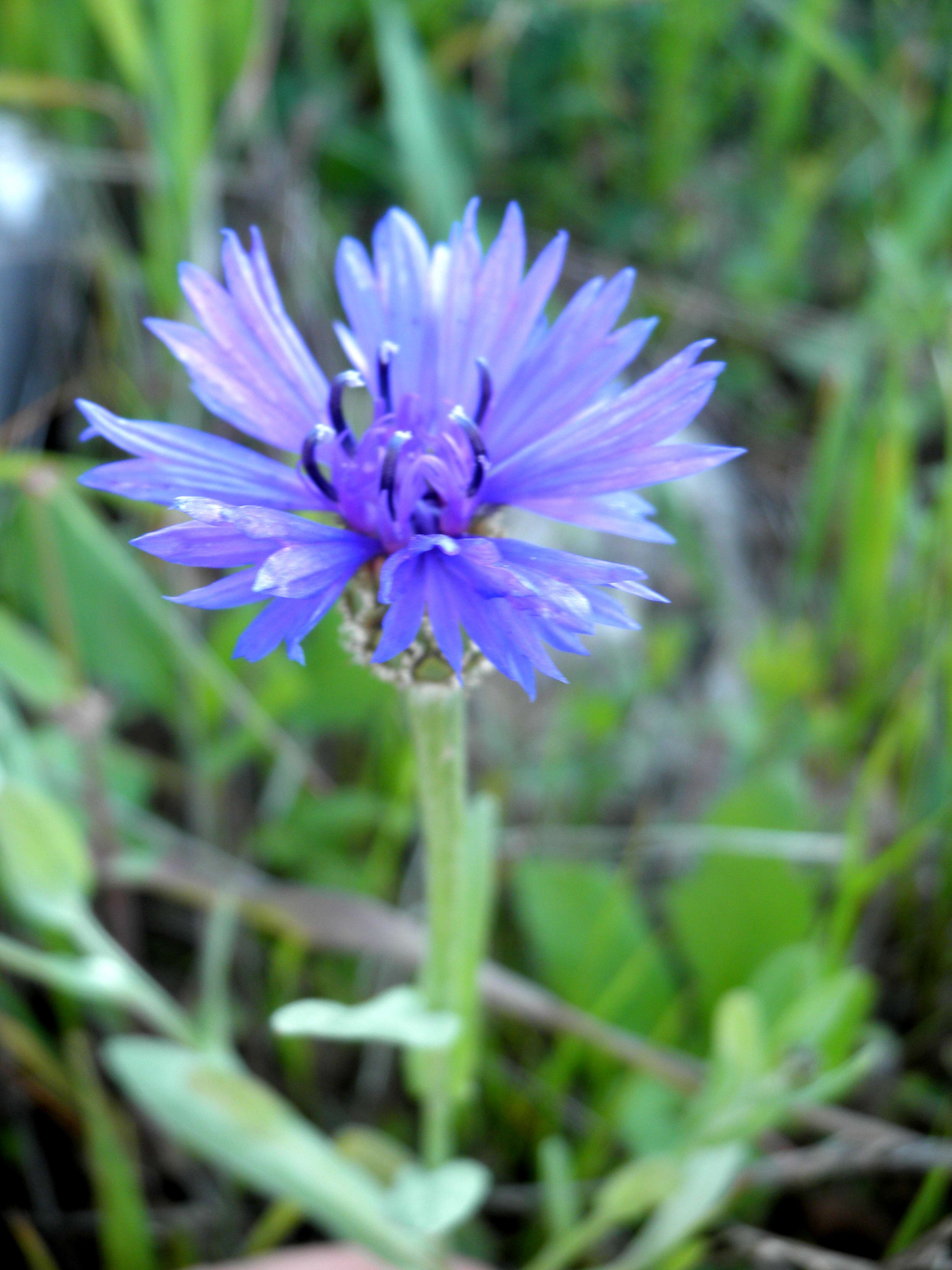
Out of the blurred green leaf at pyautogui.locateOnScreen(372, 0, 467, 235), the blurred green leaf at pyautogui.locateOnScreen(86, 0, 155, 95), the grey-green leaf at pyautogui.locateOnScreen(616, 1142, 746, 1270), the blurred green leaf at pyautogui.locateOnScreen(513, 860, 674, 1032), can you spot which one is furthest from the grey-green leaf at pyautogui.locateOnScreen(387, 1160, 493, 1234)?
the blurred green leaf at pyautogui.locateOnScreen(86, 0, 155, 95)

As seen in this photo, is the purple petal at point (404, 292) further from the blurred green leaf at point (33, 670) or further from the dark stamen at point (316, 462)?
the blurred green leaf at point (33, 670)

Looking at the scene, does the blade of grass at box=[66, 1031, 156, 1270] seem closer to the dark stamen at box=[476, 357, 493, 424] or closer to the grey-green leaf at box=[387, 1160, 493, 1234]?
the grey-green leaf at box=[387, 1160, 493, 1234]

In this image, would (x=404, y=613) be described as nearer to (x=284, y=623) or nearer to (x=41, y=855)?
(x=284, y=623)

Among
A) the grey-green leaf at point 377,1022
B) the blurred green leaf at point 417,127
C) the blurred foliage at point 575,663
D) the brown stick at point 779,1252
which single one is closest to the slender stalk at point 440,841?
the grey-green leaf at point 377,1022

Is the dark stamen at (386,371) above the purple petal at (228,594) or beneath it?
above

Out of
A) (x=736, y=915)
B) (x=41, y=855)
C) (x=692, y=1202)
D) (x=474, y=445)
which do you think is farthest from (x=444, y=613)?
(x=736, y=915)

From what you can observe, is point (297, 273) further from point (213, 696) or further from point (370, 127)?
point (213, 696)

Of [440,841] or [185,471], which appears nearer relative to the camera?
[185,471]
